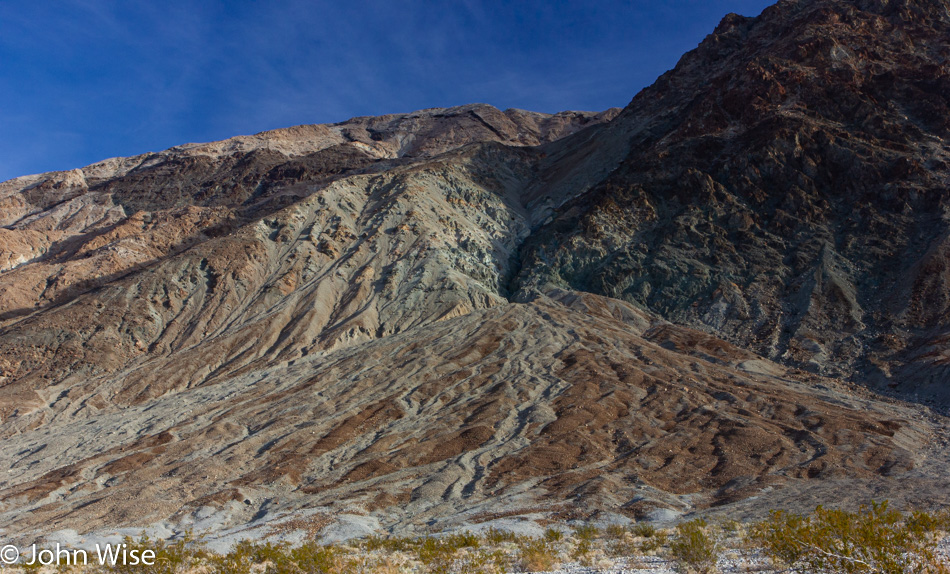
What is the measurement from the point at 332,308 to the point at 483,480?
28.4 metres

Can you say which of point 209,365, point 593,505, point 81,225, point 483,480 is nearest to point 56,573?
point 593,505

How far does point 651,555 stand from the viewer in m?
10.6


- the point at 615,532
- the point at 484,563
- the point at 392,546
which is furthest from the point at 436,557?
the point at 615,532

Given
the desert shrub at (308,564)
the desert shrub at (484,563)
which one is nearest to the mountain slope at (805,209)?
the desert shrub at (484,563)

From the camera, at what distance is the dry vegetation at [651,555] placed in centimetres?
836

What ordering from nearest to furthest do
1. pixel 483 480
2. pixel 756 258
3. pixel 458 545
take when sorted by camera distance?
pixel 458 545 → pixel 483 480 → pixel 756 258

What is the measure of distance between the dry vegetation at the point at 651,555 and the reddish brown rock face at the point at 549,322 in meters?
5.58

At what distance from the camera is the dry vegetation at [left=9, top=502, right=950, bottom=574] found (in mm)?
8359

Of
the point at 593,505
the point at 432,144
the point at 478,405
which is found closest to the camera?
the point at 593,505

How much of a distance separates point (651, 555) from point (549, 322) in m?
30.9

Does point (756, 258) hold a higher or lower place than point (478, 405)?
higher

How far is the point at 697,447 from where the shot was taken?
24500 millimetres

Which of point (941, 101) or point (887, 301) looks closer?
point (887, 301)

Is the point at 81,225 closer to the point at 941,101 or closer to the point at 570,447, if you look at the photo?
the point at 570,447
